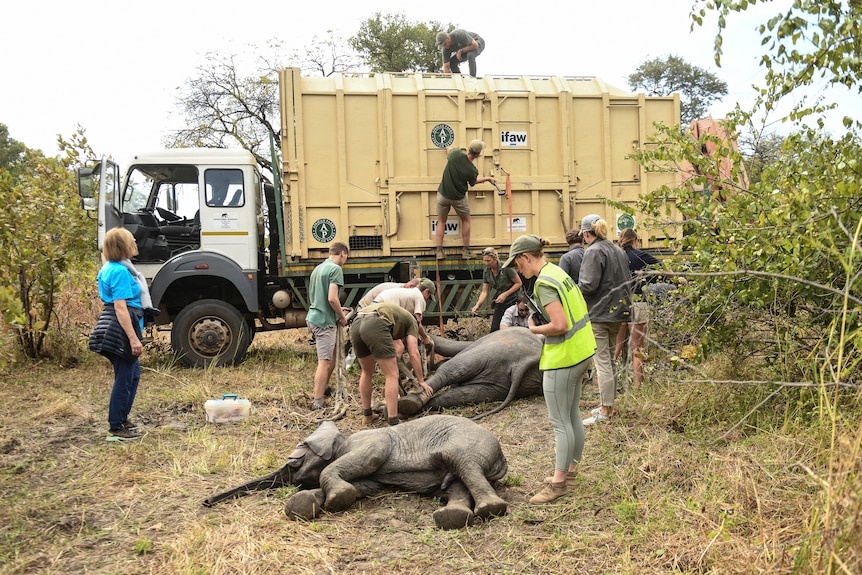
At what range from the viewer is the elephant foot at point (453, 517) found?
3.83 metres

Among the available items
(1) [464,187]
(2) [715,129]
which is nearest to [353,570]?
(1) [464,187]

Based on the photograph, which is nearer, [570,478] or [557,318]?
[557,318]

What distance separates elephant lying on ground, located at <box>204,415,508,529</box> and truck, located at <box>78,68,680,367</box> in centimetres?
469

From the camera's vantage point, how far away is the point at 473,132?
932 centimetres

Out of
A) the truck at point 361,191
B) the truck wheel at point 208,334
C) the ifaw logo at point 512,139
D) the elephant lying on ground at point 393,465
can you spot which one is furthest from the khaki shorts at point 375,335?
the ifaw logo at point 512,139

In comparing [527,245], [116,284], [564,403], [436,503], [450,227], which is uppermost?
[450,227]

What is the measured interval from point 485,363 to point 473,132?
3.74 metres

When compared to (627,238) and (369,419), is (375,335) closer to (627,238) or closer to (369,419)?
(369,419)

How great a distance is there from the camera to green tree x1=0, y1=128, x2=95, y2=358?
8.70 metres

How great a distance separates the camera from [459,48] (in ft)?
33.5

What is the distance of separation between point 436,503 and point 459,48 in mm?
7650

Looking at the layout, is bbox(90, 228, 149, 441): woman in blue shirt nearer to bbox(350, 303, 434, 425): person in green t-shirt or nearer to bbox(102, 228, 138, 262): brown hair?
bbox(102, 228, 138, 262): brown hair

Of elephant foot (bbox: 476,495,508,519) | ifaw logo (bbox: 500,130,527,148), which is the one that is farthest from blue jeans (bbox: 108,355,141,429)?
ifaw logo (bbox: 500,130,527,148)

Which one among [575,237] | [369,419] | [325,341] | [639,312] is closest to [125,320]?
[325,341]
